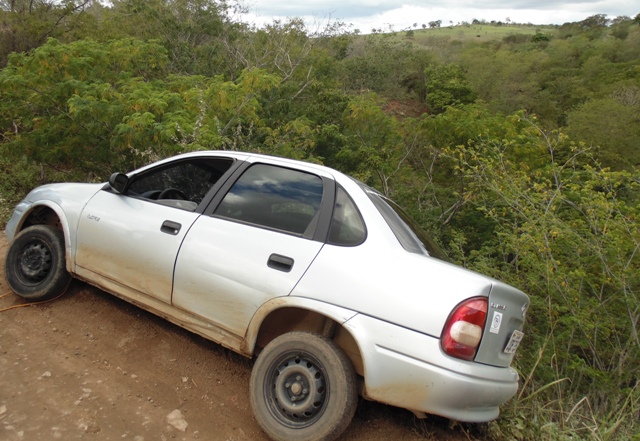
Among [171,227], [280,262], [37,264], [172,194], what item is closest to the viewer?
[280,262]

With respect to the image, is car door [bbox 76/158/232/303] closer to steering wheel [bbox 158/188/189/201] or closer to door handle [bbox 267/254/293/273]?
steering wheel [bbox 158/188/189/201]

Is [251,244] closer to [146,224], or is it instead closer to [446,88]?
[146,224]

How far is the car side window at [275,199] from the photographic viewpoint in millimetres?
3111

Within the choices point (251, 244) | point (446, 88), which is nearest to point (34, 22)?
point (251, 244)

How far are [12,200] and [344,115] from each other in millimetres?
10031

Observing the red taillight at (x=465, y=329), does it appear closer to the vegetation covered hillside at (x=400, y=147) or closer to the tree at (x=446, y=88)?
the vegetation covered hillside at (x=400, y=147)

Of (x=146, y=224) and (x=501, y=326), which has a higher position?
(x=146, y=224)

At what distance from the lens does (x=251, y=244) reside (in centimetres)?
305

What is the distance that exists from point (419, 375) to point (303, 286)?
797mm

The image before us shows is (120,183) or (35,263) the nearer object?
(120,183)

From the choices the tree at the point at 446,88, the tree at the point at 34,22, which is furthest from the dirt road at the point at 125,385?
the tree at the point at 446,88

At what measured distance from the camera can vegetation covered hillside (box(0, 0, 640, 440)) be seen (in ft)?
18.0

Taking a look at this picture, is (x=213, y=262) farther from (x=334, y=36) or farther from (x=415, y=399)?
(x=334, y=36)

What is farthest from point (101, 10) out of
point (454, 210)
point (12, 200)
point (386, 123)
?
point (454, 210)
